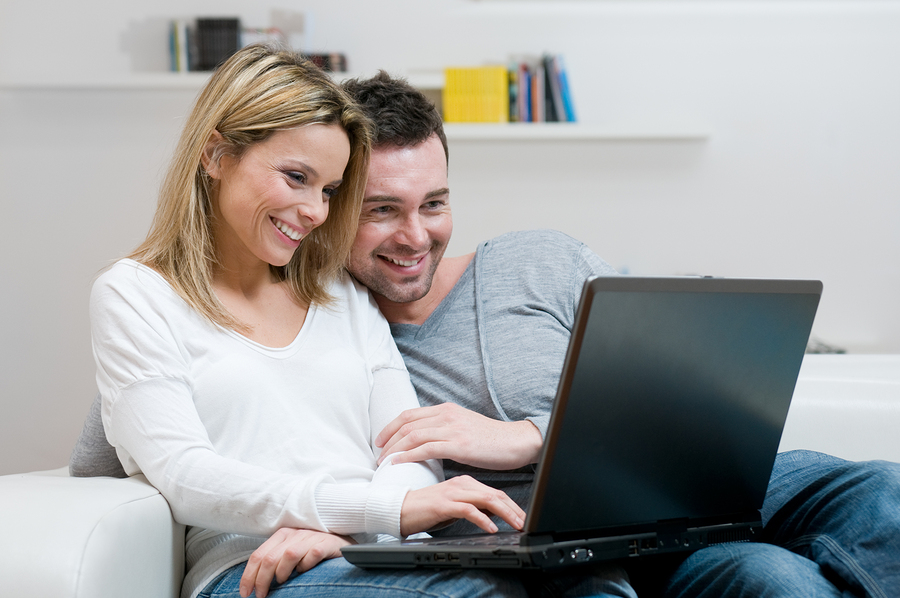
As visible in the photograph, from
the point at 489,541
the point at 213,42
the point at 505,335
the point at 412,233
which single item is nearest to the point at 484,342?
the point at 505,335

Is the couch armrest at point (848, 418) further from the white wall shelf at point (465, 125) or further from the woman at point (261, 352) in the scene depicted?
the white wall shelf at point (465, 125)

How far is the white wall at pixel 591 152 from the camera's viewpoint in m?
2.97

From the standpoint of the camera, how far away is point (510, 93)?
2914 millimetres

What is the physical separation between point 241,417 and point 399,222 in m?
0.47

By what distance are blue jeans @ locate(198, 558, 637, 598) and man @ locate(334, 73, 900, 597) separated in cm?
15

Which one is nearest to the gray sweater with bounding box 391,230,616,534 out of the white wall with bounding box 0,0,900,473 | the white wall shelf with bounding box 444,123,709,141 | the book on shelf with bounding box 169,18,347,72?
the white wall shelf with bounding box 444,123,709,141

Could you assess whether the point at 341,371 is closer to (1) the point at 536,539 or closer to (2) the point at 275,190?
(2) the point at 275,190

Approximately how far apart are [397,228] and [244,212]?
1.01ft

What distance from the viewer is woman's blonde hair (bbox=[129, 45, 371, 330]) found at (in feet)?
3.59

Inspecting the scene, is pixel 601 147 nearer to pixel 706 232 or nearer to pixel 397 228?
pixel 706 232

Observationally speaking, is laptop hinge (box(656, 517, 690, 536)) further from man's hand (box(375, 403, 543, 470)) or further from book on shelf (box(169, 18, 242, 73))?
book on shelf (box(169, 18, 242, 73))

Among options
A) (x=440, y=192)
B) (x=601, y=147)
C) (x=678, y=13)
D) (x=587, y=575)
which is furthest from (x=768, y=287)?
(x=678, y=13)

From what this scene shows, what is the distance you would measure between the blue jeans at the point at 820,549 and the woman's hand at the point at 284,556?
0.46 meters

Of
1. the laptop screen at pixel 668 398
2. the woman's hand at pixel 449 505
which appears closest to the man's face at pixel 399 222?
the woman's hand at pixel 449 505
